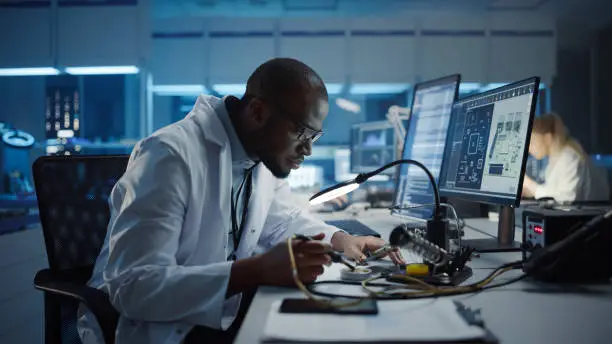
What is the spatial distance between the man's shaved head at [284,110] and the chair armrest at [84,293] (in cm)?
52

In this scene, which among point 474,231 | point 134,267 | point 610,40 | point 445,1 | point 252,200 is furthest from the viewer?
point 610,40

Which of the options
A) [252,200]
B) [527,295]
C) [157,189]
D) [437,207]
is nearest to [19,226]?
[252,200]

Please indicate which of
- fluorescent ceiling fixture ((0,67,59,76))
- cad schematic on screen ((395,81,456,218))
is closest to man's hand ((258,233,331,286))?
cad schematic on screen ((395,81,456,218))

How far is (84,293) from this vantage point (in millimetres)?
1062

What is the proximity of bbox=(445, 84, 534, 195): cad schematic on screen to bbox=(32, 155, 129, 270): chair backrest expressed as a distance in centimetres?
109

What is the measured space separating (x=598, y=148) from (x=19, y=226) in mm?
7005

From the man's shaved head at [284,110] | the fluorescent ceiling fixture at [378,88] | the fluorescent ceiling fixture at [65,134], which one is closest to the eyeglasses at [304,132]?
the man's shaved head at [284,110]

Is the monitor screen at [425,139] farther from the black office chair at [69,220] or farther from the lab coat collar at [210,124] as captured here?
the black office chair at [69,220]

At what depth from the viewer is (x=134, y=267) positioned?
0.89 meters

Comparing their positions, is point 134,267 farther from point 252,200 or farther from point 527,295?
point 527,295

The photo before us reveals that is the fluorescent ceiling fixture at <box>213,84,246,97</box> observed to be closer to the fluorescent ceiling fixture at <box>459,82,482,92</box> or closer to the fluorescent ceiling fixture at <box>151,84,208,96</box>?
the fluorescent ceiling fixture at <box>151,84,208,96</box>

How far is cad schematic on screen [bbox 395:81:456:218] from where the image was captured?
5.52 ft

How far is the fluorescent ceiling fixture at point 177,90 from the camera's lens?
198 inches

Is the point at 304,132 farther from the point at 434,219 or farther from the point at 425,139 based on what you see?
the point at 425,139
